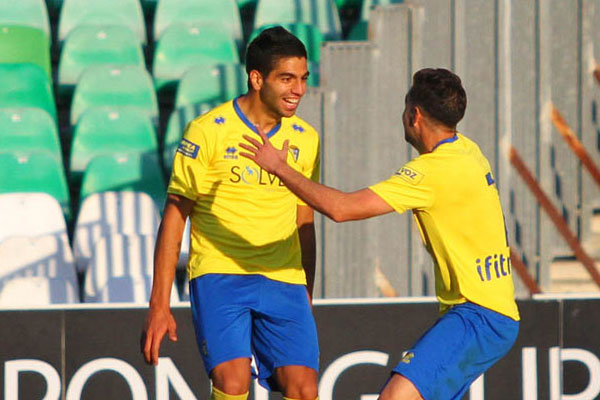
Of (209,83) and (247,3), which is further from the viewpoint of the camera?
(247,3)

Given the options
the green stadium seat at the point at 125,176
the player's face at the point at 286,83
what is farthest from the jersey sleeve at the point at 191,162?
the green stadium seat at the point at 125,176

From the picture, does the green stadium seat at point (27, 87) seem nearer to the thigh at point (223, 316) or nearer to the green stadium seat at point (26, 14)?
the green stadium seat at point (26, 14)

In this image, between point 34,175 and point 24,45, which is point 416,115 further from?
point 24,45

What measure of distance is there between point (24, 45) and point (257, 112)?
12.9ft

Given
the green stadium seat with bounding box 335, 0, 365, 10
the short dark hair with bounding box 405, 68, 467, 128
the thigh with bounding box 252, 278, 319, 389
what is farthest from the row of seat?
the green stadium seat with bounding box 335, 0, 365, 10

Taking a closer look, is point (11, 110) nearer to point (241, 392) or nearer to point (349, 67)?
point (349, 67)

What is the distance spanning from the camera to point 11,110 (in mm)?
7270

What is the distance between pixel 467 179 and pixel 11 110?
3834 mm

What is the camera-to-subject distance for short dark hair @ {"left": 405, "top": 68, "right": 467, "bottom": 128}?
165 inches

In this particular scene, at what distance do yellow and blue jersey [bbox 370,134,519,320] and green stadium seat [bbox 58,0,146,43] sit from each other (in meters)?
4.51

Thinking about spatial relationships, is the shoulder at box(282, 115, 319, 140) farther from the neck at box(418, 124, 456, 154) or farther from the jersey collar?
the neck at box(418, 124, 456, 154)

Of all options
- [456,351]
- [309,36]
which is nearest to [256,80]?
[456,351]

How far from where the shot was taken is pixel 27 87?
7.59 metres

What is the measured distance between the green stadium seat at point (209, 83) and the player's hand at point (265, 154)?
3.40 metres
